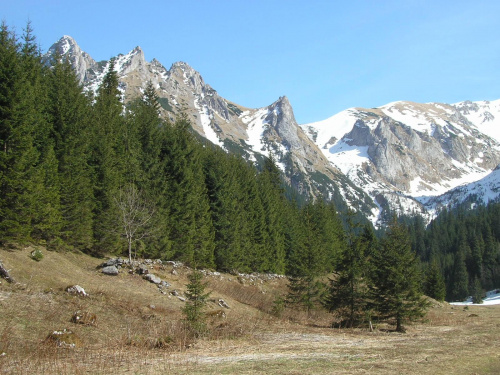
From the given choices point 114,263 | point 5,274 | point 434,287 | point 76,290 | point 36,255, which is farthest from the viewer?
point 434,287

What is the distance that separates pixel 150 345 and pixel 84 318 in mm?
3518

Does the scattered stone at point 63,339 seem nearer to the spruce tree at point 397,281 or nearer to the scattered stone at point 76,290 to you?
the scattered stone at point 76,290

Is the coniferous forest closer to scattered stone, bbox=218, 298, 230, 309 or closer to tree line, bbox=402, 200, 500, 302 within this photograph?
scattered stone, bbox=218, 298, 230, 309

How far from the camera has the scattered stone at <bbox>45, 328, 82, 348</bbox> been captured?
10.2 m

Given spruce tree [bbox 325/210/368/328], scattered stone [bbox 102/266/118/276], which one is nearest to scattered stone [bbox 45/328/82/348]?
scattered stone [bbox 102/266/118/276]

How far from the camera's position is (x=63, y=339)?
1041 centimetres

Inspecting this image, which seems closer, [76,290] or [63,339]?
[63,339]

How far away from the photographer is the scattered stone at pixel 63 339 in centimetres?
1019

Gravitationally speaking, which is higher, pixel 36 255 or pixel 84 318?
pixel 36 255

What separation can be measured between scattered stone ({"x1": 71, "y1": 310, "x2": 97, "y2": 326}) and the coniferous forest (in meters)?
7.34

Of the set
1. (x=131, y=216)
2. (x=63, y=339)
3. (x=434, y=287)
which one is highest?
(x=131, y=216)

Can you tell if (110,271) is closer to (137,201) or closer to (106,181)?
(137,201)

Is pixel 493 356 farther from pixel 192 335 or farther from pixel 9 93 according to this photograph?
pixel 9 93

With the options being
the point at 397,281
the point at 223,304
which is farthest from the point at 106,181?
the point at 397,281
